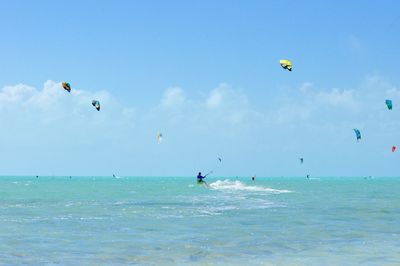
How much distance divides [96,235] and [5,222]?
8.27 metres

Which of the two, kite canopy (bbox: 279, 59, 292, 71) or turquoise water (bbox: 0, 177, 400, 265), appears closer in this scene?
turquoise water (bbox: 0, 177, 400, 265)

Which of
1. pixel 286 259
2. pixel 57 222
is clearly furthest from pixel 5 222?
pixel 286 259

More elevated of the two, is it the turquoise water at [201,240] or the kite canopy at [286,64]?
the kite canopy at [286,64]

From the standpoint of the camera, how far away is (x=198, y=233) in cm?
2336

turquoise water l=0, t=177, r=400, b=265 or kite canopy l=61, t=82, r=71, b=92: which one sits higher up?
kite canopy l=61, t=82, r=71, b=92

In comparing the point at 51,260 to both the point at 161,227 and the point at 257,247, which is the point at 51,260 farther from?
the point at 161,227

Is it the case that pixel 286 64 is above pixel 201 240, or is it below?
above

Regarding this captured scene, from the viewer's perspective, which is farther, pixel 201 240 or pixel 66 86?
pixel 66 86

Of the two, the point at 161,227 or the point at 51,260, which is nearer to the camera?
the point at 51,260

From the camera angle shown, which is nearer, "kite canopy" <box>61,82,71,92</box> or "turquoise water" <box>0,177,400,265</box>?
"turquoise water" <box>0,177,400,265</box>

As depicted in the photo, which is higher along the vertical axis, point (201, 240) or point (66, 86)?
point (66, 86)

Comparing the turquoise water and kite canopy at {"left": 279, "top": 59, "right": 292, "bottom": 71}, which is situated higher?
kite canopy at {"left": 279, "top": 59, "right": 292, "bottom": 71}

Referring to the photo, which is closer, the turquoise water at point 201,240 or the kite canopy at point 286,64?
the turquoise water at point 201,240

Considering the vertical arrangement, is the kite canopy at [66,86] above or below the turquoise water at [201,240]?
above
